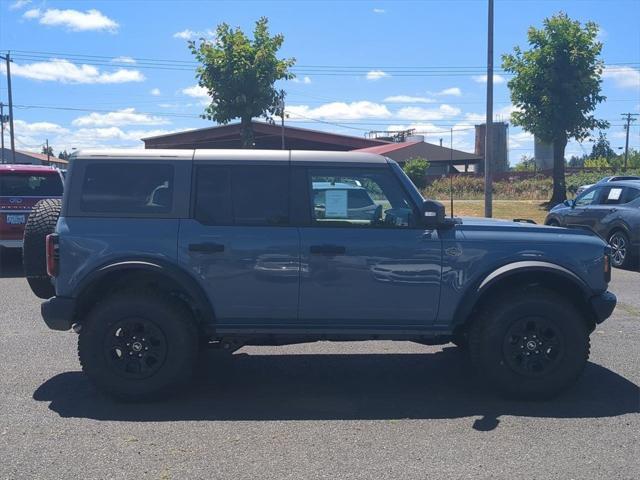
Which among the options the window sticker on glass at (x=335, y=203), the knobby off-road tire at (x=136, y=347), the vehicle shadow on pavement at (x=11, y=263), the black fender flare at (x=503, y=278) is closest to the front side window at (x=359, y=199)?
the window sticker on glass at (x=335, y=203)

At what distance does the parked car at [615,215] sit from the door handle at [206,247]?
9.09 metres

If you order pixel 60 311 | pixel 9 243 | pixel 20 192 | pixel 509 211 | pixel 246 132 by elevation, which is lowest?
pixel 60 311

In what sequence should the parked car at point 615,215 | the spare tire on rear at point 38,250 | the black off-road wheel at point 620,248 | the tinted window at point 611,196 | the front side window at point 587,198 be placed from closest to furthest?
1. the spare tire on rear at point 38,250
2. the parked car at point 615,215
3. the black off-road wheel at point 620,248
4. the tinted window at point 611,196
5. the front side window at point 587,198

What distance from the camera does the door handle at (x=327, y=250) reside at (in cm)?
535

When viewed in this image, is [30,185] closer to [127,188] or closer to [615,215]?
[127,188]

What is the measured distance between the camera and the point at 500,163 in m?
74.9

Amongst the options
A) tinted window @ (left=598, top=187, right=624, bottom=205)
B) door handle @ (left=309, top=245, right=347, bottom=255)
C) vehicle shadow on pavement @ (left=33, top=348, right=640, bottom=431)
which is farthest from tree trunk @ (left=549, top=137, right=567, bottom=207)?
door handle @ (left=309, top=245, right=347, bottom=255)

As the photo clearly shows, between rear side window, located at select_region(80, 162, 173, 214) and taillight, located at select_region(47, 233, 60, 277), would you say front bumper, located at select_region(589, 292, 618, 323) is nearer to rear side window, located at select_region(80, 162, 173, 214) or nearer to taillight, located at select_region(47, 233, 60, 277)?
rear side window, located at select_region(80, 162, 173, 214)

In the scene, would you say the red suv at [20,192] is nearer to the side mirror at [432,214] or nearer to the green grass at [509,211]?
the side mirror at [432,214]

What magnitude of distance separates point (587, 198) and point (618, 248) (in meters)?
1.50

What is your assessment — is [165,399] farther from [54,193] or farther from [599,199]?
[599,199]

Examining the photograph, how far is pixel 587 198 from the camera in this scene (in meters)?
14.4

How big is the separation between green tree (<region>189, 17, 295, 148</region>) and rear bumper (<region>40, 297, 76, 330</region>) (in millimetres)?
18921

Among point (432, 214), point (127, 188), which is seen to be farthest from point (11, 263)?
point (432, 214)
